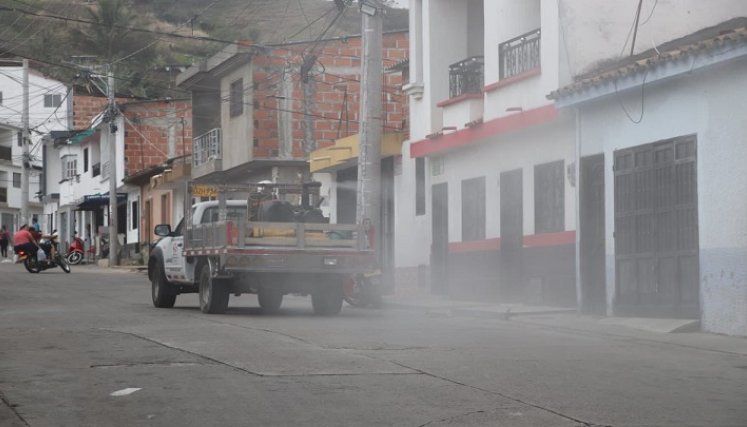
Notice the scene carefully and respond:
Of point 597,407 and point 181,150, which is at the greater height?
point 181,150

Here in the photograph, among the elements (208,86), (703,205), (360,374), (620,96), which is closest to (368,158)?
(620,96)

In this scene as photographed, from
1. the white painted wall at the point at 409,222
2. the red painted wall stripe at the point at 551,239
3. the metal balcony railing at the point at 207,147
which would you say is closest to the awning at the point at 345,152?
the white painted wall at the point at 409,222

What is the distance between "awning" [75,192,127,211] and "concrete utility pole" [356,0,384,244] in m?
36.8

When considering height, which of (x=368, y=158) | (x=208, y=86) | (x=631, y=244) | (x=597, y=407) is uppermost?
(x=208, y=86)

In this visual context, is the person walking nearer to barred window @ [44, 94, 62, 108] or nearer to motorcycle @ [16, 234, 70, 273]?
barred window @ [44, 94, 62, 108]

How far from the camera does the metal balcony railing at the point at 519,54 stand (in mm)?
22323

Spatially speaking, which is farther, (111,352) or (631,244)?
(631,244)

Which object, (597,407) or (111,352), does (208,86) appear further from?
(597,407)

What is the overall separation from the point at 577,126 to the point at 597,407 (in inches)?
449

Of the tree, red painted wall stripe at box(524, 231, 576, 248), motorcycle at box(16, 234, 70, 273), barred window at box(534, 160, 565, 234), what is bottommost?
motorcycle at box(16, 234, 70, 273)

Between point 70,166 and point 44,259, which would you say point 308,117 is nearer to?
point 44,259

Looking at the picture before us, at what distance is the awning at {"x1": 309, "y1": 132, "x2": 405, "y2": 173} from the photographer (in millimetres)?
29406

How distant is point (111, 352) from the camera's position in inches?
510

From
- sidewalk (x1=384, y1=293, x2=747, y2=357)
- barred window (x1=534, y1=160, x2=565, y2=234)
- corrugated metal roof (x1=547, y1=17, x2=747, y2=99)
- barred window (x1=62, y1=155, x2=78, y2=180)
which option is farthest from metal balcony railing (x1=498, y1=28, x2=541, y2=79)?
barred window (x1=62, y1=155, x2=78, y2=180)
